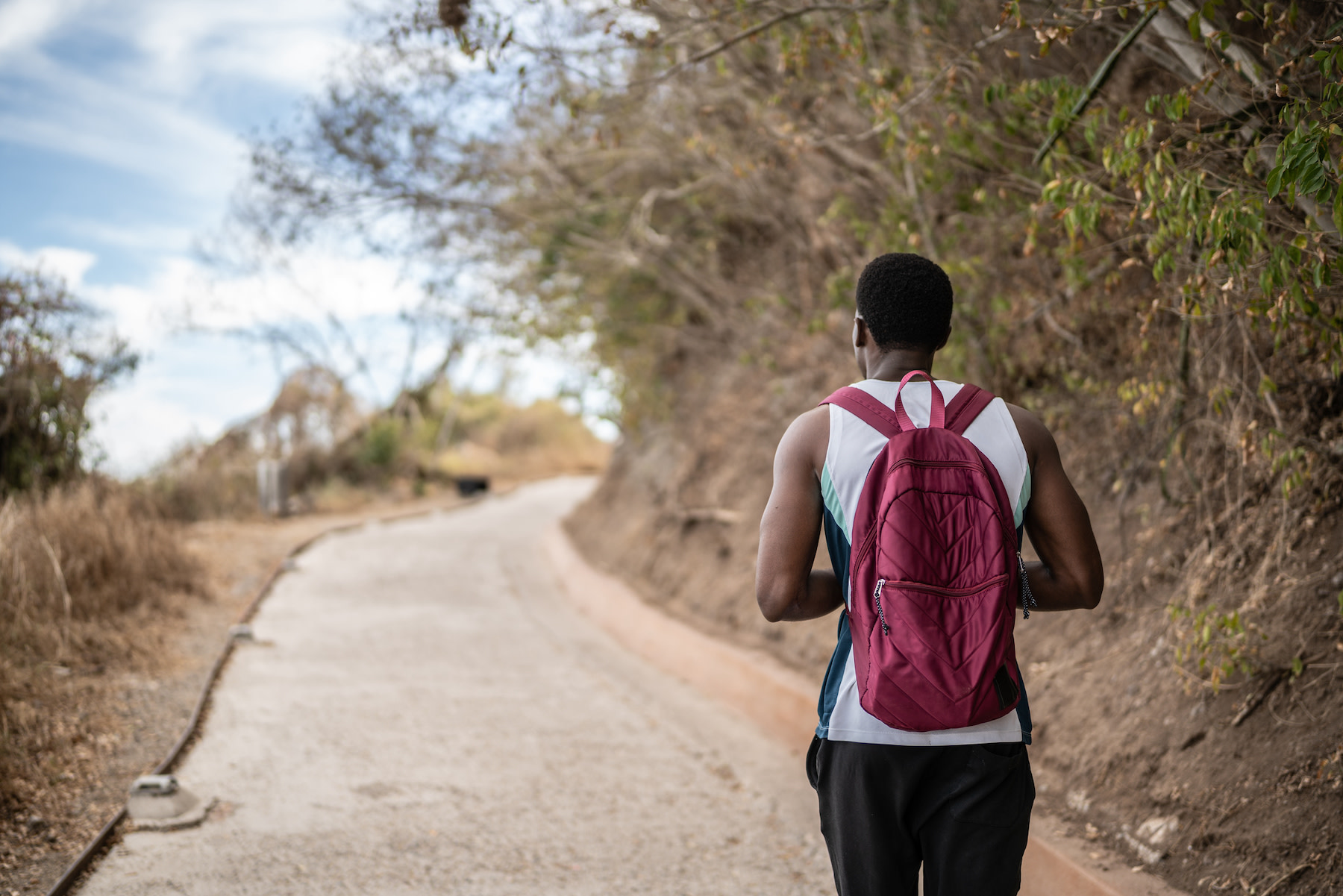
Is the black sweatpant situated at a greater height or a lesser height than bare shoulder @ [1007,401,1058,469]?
lesser

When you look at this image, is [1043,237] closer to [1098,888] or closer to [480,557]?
[1098,888]

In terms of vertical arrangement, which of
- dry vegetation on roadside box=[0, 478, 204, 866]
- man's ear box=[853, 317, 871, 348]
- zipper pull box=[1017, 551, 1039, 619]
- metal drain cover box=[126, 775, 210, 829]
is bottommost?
metal drain cover box=[126, 775, 210, 829]

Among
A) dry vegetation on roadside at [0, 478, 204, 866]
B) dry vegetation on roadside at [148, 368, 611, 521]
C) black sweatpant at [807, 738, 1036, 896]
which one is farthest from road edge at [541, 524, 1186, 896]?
dry vegetation on roadside at [148, 368, 611, 521]

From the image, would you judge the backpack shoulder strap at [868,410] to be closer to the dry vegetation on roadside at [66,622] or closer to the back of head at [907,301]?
the back of head at [907,301]

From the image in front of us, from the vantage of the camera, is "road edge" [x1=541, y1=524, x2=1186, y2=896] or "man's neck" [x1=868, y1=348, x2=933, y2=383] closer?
"man's neck" [x1=868, y1=348, x2=933, y2=383]

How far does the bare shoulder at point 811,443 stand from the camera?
7.06 feet

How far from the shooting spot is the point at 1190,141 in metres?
3.47

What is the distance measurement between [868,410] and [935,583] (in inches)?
15.6

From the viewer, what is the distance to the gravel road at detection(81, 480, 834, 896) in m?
4.31

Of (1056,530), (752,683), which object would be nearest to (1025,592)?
(1056,530)

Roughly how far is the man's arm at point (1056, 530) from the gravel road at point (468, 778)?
2627mm

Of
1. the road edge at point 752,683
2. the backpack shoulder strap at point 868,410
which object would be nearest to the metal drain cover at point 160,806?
the road edge at point 752,683

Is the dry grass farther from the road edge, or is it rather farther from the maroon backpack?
the maroon backpack

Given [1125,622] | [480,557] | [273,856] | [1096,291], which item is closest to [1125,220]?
[1096,291]
